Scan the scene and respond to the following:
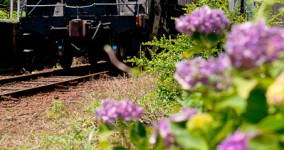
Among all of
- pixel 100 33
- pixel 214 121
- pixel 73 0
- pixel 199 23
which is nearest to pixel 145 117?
pixel 199 23

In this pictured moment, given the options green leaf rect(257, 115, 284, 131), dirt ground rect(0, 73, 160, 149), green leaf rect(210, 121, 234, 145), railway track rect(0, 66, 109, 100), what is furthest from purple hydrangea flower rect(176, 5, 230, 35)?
railway track rect(0, 66, 109, 100)

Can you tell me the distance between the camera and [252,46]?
39.3 inches

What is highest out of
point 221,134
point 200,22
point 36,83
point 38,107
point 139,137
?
point 200,22

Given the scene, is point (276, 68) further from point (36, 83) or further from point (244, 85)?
point (36, 83)

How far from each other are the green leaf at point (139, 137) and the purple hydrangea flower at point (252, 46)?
1.79 ft

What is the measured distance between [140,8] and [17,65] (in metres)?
3.96

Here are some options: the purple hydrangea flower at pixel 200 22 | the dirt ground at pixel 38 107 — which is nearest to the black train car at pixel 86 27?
the dirt ground at pixel 38 107

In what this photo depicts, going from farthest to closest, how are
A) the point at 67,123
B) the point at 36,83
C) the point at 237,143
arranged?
the point at 36,83, the point at 67,123, the point at 237,143

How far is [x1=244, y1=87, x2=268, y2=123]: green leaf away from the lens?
41.3 inches

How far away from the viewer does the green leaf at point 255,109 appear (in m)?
1.05

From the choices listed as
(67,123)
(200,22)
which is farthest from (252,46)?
(67,123)

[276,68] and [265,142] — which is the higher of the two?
[276,68]

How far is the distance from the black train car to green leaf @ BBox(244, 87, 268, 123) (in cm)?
1074

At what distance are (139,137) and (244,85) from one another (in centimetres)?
57
